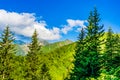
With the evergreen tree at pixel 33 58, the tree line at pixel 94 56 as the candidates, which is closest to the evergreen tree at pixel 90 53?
the tree line at pixel 94 56

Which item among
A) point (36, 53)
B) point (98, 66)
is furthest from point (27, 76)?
point (98, 66)

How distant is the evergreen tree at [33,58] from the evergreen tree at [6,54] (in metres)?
5.26

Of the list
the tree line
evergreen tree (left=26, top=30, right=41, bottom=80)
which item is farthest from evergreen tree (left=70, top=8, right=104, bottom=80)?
evergreen tree (left=26, top=30, right=41, bottom=80)

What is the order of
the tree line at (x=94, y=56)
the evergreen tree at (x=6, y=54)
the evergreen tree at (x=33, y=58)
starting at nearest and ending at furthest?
the tree line at (x=94, y=56) → the evergreen tree at (x=6, y=54) → the evergreen tree at (x=33, y=58)

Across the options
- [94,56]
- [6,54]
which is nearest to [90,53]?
[94,56]

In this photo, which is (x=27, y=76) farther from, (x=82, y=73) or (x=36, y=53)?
(x=82, y=73)

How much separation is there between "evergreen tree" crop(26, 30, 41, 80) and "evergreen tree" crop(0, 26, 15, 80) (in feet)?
17.3

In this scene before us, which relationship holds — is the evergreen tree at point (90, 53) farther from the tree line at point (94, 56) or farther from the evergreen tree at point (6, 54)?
the evergreen tree at point (6, 54)

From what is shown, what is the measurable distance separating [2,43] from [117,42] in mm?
24920

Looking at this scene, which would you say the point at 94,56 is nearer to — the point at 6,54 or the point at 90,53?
the point at 90,53

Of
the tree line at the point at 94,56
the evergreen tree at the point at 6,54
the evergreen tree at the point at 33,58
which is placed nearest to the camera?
the tree line at the point at 94,56

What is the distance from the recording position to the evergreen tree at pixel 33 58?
2109 inches

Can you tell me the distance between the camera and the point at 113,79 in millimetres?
12594

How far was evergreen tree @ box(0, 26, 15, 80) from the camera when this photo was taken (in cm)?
4859
